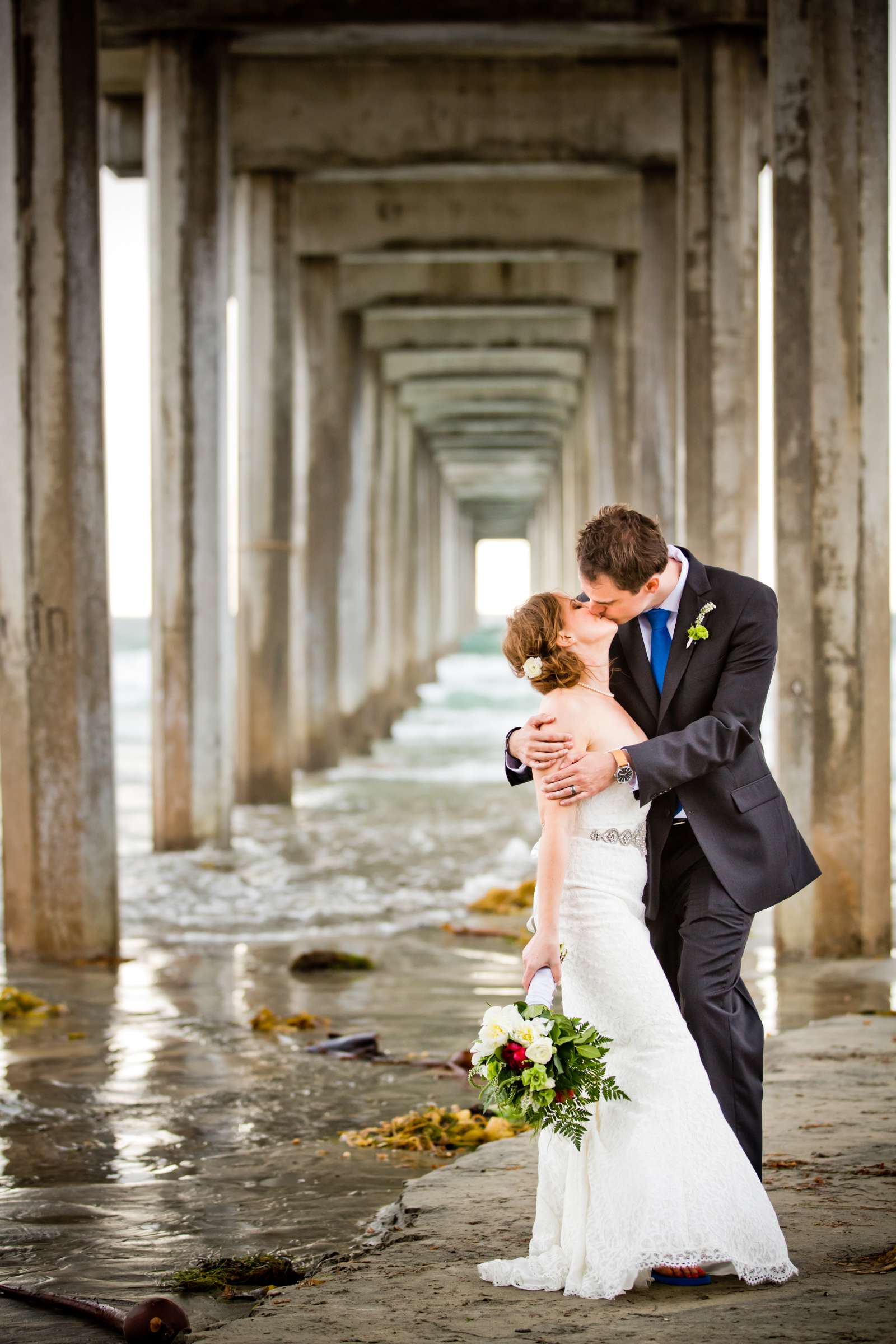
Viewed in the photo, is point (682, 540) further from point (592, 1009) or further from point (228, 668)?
point (592, 1009)

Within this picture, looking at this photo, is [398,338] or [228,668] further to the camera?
[398,338]

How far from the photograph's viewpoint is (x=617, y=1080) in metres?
3.41

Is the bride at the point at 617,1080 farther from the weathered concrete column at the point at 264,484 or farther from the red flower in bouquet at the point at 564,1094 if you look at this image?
the weathered concrete column at the point at 264,484

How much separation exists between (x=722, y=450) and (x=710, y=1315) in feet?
27.5

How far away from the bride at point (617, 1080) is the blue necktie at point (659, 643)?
0.77ft

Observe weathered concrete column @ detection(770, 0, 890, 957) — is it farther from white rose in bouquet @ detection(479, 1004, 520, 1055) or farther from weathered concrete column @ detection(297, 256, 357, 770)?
weathered concrete column @ detection(297, 256, 357, 770)

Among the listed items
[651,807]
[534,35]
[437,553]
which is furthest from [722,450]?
[437,553]

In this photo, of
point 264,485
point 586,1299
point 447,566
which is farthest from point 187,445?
point 447,566

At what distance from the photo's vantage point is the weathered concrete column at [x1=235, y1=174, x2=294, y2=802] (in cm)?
1539

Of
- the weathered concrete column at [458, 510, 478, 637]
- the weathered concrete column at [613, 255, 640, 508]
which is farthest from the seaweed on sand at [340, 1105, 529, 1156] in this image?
the weathered concrete column at [458, 510, 478, 637]

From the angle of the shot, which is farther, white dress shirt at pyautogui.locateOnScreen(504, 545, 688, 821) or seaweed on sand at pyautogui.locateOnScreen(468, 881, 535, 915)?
seaweed on sand at pyautogui.locateOnScreen(468, 881, 535, 915)

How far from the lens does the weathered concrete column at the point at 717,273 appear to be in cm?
1080

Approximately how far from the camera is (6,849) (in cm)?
800

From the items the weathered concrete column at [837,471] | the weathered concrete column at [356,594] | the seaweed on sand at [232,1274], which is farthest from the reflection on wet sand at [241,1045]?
the weathered concrete column at [356,594]
